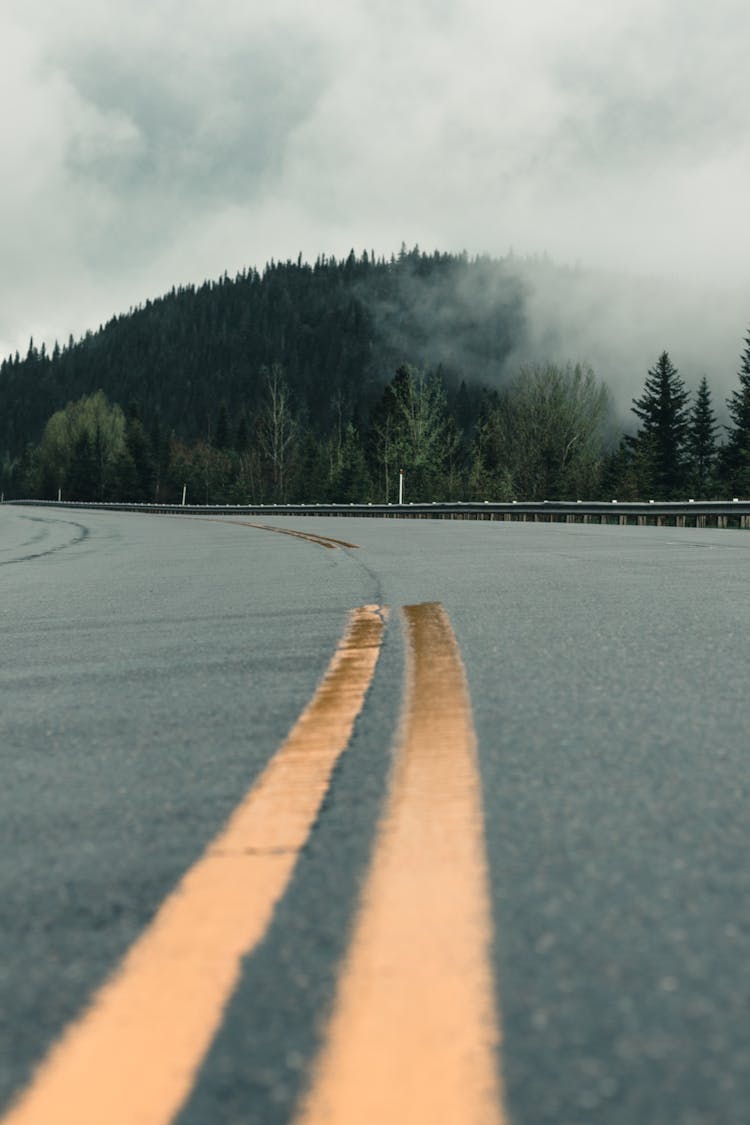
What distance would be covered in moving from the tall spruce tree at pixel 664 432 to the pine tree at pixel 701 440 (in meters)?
1.00

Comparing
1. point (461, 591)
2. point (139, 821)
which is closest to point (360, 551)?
point (461, 591)

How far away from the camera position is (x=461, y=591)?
7062 millimetres

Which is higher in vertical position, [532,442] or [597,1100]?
[532,442]

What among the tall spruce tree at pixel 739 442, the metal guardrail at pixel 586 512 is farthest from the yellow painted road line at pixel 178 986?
the tall spruce tree at pixel 739 442

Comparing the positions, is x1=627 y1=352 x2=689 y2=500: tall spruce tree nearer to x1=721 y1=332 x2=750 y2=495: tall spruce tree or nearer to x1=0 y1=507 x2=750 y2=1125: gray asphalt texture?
x1=721 y1=332 x2=750 y2=495: tall spruce tree

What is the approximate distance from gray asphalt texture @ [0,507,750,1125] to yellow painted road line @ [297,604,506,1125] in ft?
0.09

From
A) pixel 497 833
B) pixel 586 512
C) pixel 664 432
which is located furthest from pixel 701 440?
pixel 497 833

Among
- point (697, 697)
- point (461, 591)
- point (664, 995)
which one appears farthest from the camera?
point (461, 591)

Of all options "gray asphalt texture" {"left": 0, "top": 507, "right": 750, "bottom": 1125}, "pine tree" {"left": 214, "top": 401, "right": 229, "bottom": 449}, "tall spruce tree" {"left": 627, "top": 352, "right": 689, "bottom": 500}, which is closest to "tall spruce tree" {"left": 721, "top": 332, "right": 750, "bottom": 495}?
"tall spruce tree" {"left": 627, "top": 352, "right": 689, "bottom": 500}

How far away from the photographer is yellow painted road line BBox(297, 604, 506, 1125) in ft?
3.56

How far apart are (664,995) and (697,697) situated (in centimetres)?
209

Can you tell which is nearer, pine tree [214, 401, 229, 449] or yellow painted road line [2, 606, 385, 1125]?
yellow painted road line [2, 606, 385, 1125]

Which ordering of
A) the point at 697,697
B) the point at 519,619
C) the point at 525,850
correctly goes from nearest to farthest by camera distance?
the point at 525,850 → the point at 697,697 → the point at 519,619

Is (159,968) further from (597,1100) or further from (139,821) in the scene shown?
(139,821)
